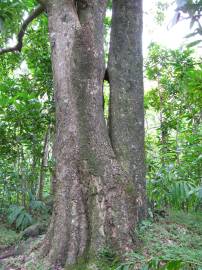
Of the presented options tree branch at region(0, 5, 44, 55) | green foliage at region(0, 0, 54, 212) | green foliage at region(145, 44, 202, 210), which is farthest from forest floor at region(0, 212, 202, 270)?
tree branch at region(0, 5, 44, 55)

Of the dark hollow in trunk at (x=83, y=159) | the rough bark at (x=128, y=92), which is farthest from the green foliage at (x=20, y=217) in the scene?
the rough bark at (x=128, y=92)

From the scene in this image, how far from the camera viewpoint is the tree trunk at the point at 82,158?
2.81 meters

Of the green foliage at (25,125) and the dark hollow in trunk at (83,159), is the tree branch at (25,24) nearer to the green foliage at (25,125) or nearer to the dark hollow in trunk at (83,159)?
the green foliage at (25,125)

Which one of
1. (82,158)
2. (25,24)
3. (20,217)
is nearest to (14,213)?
(20,217)

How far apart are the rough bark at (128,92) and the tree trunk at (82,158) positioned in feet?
0.75

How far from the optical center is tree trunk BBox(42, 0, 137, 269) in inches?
111

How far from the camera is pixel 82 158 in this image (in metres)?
3.00

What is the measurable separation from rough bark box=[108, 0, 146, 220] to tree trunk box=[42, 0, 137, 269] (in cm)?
23

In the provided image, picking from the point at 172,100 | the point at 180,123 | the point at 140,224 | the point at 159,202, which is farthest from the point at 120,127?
the point at 172,100

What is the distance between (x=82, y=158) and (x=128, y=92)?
3.23 ft

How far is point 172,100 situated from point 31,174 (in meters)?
3.17

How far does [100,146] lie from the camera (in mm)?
3074

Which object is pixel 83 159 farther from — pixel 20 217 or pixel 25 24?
pixel 25 24

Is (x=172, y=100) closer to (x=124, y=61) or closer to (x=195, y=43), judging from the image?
(x=124, y=61)
